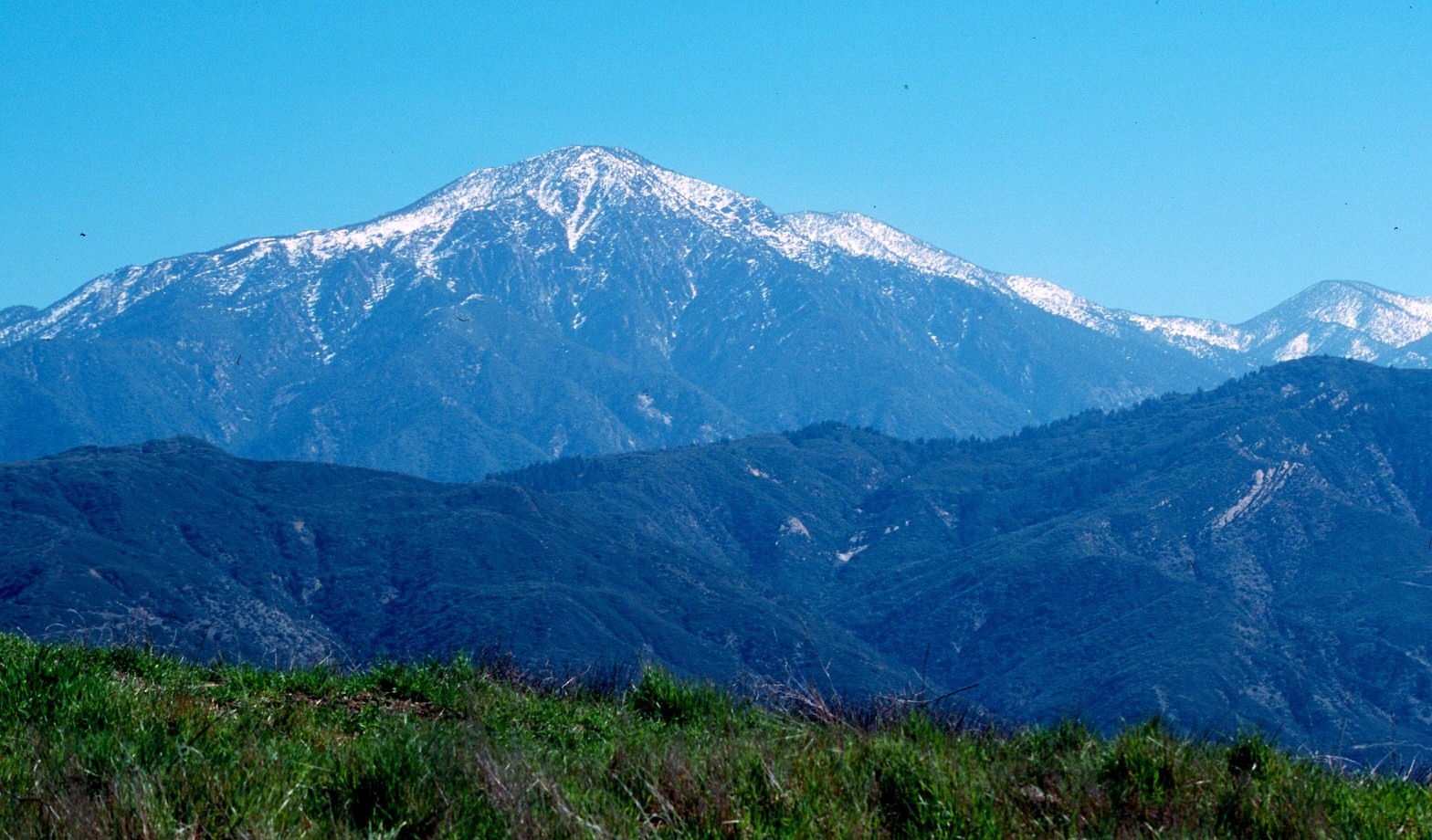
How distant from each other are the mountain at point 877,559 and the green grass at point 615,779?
38251 mm

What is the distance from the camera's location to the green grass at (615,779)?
19.1 feet

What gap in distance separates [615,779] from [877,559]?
120 m

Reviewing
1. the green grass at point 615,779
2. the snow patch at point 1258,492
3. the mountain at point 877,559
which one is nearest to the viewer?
the green grass at point 615,779

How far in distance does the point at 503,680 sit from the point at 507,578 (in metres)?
72.4

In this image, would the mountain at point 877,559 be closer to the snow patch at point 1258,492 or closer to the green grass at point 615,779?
the snow patch at point 1258,492

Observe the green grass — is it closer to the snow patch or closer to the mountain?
the mountain

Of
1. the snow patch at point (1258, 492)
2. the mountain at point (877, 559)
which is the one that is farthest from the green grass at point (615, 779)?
the snow patch at point (1258, 492)

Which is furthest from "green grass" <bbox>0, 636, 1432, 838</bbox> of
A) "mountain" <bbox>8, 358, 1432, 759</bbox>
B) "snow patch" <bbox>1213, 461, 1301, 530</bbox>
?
"snow patch" <bbox>1213, 461, 1301, 530</bbox>

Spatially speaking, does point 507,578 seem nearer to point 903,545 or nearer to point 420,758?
point 903,545

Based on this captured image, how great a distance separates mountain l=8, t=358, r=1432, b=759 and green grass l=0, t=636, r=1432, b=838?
38.3 metres

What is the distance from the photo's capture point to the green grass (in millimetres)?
5816

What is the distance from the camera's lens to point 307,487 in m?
94.3

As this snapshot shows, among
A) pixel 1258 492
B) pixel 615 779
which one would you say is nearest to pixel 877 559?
pixel 1258 492

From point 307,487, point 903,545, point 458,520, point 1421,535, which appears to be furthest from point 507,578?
point 1421,535
